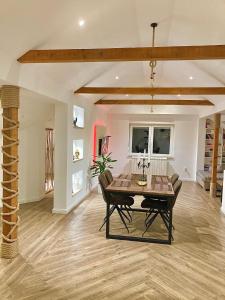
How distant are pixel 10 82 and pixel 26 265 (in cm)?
223

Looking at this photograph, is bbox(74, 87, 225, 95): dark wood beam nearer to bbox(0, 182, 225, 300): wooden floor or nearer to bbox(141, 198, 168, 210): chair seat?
bbox(141, 198, 168, 210): chair seat

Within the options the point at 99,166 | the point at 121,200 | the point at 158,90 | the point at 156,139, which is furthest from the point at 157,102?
the point at 121,200

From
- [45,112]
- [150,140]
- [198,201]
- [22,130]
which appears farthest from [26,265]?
[150,140]

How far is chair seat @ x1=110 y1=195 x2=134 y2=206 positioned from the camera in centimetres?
422

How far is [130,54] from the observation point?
2904mm

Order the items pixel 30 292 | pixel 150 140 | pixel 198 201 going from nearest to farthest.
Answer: pixel 30 292 → pixel 198 201 → pixel 150 140

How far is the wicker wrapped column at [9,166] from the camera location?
10.4 ft

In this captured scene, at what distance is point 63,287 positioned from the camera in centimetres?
267

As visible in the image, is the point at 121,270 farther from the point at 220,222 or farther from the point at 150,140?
the point at 150,140

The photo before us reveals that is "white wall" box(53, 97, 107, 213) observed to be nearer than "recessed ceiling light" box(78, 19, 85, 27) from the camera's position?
No

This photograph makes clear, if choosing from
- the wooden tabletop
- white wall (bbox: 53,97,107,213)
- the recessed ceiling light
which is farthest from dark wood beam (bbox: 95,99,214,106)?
the recessed ceiling light

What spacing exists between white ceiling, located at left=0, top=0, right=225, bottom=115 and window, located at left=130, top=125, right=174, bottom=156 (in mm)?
3914

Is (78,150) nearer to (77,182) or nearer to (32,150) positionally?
(77,182)

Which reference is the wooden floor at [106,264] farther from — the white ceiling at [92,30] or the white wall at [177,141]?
the white wall at [177,141]
